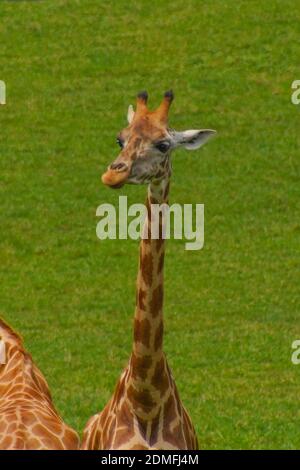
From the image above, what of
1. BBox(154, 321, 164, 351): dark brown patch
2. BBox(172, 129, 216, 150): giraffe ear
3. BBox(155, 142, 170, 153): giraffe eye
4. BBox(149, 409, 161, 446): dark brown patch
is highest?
BBox(172, 129, 216, 150): giraffe ear

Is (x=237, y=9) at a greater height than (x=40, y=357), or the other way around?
(x=237, y=9)

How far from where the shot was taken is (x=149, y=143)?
1177 centimetres

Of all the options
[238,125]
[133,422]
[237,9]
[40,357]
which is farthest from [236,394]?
[237,9]

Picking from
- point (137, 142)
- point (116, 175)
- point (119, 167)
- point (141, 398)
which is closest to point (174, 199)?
point (141, 398)

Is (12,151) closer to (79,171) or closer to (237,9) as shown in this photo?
(79,171)

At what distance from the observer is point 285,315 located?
23688 millimetres

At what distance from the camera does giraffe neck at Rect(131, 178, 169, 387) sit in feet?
40.2

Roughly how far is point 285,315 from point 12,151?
9.85 meters

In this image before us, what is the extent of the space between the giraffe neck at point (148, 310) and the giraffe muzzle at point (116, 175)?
0.97 metres

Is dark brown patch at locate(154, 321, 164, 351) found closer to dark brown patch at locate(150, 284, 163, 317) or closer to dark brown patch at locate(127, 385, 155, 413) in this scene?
dark brown patch at locate(150, 284, 163, 317)

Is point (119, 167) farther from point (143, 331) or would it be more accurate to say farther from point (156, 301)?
point (143, 331)

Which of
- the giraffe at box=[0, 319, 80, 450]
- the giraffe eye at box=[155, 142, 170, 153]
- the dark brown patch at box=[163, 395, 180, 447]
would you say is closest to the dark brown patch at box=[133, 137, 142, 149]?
the giraffe eye at box=[155, 142, 170, 153]
